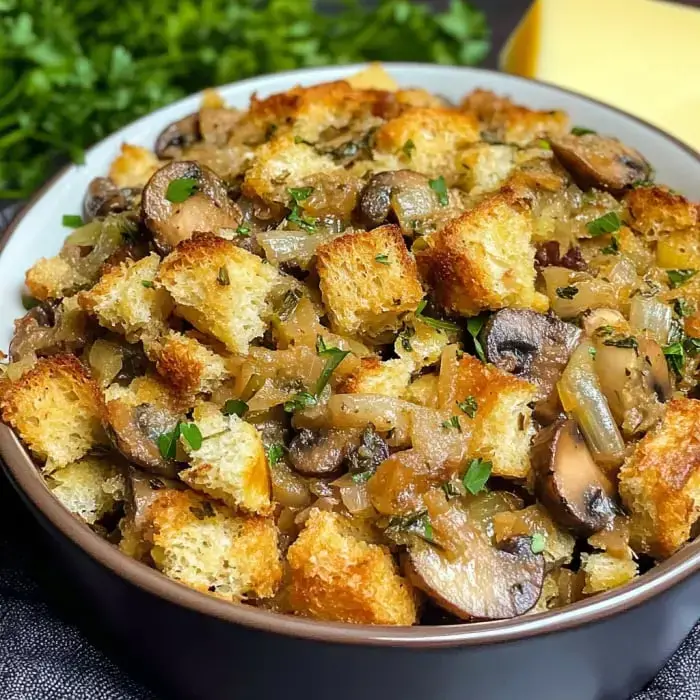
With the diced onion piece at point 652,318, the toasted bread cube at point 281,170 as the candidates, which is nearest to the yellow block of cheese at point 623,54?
the diced onion piece at point 652,318

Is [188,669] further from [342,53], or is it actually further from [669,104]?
[342,53]

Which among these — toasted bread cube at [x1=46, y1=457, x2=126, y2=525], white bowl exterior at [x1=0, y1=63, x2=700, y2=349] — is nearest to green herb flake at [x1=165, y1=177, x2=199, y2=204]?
white bowl exterior at [x1=0, y1=63, x2=700, y2=349]

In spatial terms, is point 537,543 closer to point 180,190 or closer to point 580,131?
point 180,190

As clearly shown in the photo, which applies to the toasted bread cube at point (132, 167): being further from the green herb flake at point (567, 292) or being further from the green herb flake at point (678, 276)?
the green herb flake at point (678, 276)

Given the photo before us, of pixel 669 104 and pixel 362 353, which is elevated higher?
pixel 669 104

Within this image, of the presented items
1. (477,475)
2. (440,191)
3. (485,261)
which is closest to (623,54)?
(440,191)

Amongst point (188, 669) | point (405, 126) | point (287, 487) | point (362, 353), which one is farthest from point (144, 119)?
point (188, 669)
